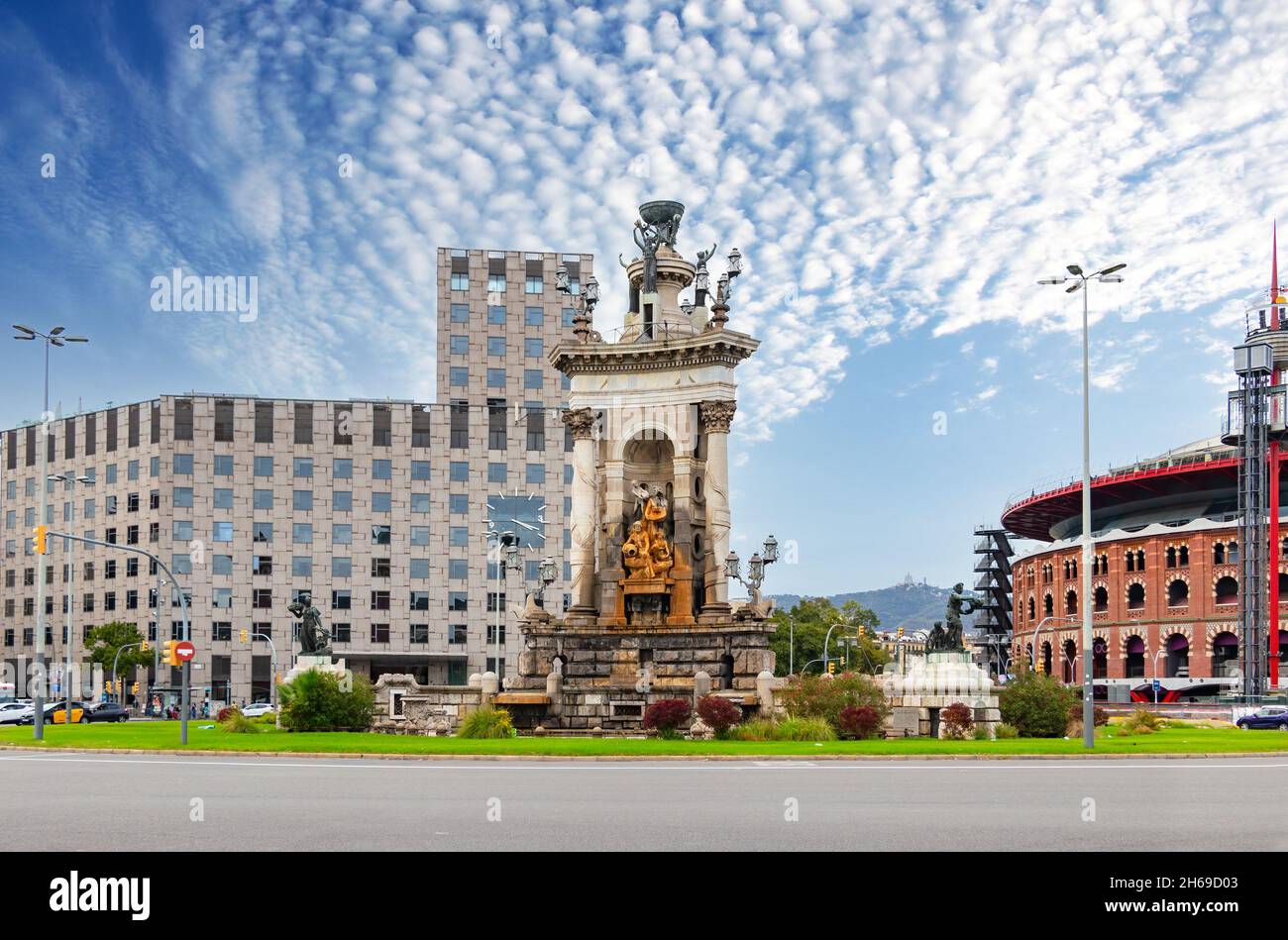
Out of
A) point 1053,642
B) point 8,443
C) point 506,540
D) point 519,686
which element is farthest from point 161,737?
point 1053,642

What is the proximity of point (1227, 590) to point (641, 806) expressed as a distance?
9607 centimetres

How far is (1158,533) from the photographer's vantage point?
339ft

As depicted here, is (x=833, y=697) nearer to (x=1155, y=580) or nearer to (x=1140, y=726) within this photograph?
(x=1140, y=726)

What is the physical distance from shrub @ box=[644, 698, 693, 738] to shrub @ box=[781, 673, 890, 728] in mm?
3100

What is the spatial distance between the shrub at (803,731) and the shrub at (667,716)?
2.69 metres

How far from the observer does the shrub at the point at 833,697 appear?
34.2 m

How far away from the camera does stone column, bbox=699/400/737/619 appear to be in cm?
4303

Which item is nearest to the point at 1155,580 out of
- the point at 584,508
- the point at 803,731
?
the point at 584,508

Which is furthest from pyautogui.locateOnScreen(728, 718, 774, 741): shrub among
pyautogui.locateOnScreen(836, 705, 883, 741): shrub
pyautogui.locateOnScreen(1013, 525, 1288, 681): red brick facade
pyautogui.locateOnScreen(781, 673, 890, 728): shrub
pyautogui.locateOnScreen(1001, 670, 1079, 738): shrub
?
pyautogui.locateOnScreen(1013, 525, 1288, 681): red brick facade

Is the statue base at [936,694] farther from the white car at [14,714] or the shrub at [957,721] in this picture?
the white car at [14,714]

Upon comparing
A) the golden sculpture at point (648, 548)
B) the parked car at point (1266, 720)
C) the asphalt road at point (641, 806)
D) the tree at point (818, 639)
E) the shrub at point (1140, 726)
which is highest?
the golden sculpture at point (648, 548)

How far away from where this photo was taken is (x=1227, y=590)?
100m

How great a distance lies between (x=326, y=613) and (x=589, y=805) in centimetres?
7892

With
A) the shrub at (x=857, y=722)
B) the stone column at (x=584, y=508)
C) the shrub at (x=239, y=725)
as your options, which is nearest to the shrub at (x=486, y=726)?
the shrub at (x=239, y=725)
